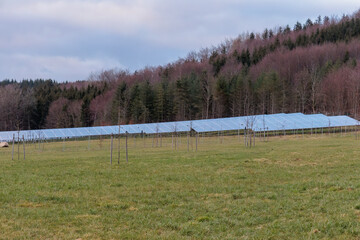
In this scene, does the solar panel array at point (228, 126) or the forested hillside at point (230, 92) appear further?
the forested hillside at point (230, 92)

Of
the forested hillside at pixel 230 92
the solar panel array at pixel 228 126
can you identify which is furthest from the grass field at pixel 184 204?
the forested hillside at pixel 230 92

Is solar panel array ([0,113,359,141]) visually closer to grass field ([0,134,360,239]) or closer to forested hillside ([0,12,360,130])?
forested hillside ([0,12,360,130])

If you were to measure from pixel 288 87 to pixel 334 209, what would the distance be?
260 ft

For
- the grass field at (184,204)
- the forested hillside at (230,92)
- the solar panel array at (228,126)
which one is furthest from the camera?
the forested hillside at (230,92)

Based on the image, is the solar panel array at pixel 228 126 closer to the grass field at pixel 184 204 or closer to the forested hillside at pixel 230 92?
the forested hillside at pixel 230 92

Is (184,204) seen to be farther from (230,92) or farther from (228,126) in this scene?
(230,92)

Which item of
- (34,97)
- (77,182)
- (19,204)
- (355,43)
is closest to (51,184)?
(77,182)

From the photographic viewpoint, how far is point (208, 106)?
84562 mm

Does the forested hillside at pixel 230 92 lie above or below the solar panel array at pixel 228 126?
above

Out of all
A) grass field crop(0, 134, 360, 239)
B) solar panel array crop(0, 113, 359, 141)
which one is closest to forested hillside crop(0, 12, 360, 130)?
solar panel array crop(0, 113, 359, 141)

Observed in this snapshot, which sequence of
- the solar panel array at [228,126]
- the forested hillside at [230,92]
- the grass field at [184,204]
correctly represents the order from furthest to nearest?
the forested hillside at [230,92] → the solar panel array at [228,126] → the grass field at [184,204]

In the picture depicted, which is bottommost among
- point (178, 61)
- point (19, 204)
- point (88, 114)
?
point (19, 204)

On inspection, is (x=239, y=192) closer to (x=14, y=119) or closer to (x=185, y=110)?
(x=185, y=110)

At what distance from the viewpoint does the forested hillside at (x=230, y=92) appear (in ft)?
264
